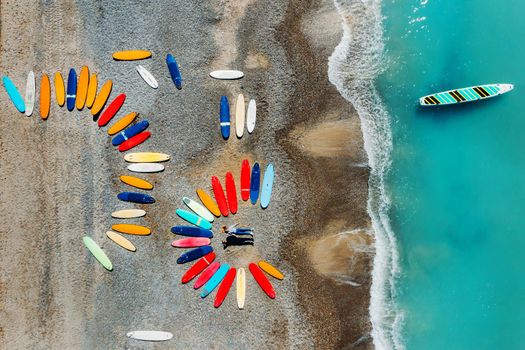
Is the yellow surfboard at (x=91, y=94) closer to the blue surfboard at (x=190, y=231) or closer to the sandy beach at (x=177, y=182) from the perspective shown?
the sandy beach at (x=177, y=182)

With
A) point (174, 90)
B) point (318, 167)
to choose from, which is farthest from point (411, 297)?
point (174, 90)

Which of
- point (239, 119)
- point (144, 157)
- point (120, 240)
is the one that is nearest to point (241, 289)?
point (120, 240)

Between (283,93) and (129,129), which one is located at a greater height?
(283,93)

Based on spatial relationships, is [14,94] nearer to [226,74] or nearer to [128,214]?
[128,214]

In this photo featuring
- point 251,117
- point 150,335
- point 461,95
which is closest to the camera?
point 150,335

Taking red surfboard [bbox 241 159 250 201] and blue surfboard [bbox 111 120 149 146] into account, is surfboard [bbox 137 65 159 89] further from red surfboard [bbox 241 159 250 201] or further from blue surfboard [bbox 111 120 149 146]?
red surfboard [bbox 241 159 250 201]

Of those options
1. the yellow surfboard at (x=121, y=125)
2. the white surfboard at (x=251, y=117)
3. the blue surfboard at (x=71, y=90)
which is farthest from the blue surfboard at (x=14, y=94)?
the white surfboard at (x=251, y=117)

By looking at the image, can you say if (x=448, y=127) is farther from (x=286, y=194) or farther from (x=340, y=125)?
(x=286, y=194)

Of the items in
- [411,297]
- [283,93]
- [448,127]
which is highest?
[283,93]
